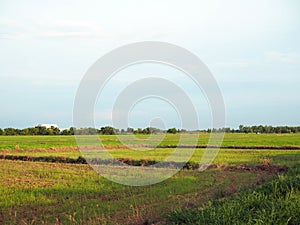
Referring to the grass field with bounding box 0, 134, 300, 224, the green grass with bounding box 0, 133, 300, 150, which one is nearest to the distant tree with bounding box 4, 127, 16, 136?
the green grass with bounding box 0, 133, 300, 150

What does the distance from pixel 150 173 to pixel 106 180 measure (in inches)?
92.5

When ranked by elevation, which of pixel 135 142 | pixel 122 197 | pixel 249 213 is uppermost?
pixel 135 142

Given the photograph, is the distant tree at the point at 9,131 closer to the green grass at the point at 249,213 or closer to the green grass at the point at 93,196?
the green grass at the point at 93,196

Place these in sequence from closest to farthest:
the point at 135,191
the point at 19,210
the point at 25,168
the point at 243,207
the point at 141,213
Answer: the point at 243,207
the point at 141,213
the point at 19,210
the point at 135,191
the point at 25,168

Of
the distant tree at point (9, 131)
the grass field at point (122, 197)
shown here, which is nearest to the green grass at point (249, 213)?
the grass field at point (122, 197)

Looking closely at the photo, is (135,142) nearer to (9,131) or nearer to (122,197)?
(122,197)

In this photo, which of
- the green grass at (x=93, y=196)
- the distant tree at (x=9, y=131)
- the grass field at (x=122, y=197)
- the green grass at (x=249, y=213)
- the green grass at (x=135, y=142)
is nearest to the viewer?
the green grass at (x=249, y=213)

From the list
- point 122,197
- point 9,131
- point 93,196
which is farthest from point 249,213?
point 9,131

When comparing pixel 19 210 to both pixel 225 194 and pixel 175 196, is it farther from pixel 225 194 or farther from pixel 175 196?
pixel 225 194


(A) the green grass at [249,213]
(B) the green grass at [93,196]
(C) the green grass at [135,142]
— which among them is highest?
(C) the green grass at [135,142]

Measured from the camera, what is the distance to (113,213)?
29.4 ft

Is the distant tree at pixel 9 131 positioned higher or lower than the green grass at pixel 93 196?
higher

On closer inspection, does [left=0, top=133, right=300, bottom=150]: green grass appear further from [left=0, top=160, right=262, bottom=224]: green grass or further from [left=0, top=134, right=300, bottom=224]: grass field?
[left=0, top=160, right=262, bottom=224]: green grass

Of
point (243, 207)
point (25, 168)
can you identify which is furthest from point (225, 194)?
point (25, 168)
